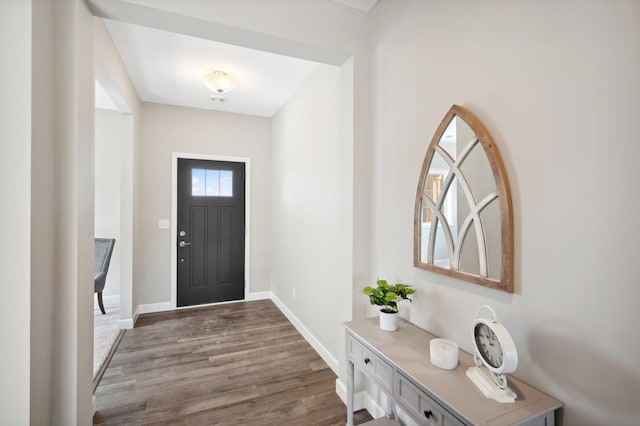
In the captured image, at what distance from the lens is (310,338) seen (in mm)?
3076

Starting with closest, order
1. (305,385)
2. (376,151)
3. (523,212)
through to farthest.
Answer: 1. (523,212)
2. (376,151)
3. (305,385)

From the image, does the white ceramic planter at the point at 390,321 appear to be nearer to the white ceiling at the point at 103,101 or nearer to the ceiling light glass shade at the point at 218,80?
the ceiling light glass shade at the point at 218,80

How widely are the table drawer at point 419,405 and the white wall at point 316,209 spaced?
818mm

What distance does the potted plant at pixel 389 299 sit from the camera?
1604 mm

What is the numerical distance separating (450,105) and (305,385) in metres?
2.23

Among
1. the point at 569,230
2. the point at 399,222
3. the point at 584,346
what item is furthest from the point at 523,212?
the point at 399,222

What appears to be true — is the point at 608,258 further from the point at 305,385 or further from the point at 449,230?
the point at 305,385

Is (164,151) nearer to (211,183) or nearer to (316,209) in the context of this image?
(211,183)

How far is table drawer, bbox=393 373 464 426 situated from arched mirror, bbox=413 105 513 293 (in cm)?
51

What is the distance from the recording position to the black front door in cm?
412

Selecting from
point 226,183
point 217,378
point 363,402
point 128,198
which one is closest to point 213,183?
point 226,183

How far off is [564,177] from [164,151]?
421 centimetres

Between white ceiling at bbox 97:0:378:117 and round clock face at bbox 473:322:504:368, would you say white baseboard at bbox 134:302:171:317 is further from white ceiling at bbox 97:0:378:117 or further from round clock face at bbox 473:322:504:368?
round clock face at bbox 473:322:504:368

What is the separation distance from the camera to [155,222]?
3.96 metres
